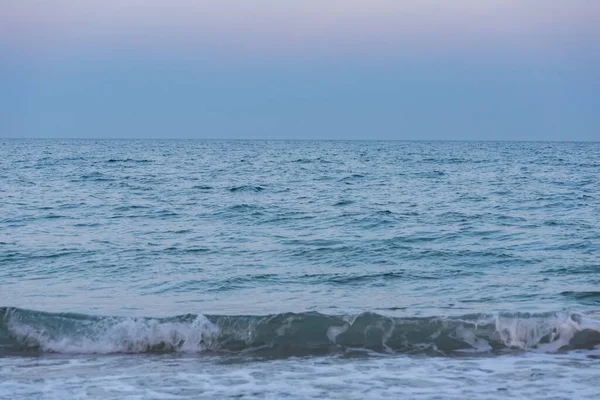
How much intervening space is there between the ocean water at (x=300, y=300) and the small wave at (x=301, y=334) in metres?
0.02

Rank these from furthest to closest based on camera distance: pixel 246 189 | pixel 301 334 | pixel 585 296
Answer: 1. pixel 246 189
2. pixel 585 296
3. pixel 301 334

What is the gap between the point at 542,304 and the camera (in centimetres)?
1141

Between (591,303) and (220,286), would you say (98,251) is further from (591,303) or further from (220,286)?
(591,303)

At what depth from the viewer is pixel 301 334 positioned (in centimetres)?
1006

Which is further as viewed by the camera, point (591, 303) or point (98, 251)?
point (98, 251)

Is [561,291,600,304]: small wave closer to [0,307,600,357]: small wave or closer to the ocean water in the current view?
the ocean water

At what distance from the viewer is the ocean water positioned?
8234mm

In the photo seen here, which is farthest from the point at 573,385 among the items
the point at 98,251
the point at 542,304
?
the point at 98,251

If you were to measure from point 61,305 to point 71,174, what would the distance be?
26523 mm

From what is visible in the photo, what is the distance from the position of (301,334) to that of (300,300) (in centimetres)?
182

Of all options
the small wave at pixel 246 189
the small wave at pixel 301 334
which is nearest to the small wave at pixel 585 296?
the small wave at pixel 301 334

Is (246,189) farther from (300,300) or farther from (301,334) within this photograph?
(301,334)

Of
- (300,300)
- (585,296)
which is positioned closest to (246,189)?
(300,300)

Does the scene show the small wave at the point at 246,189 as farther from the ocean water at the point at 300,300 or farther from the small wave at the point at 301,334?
the small wave at the point at 301,334
